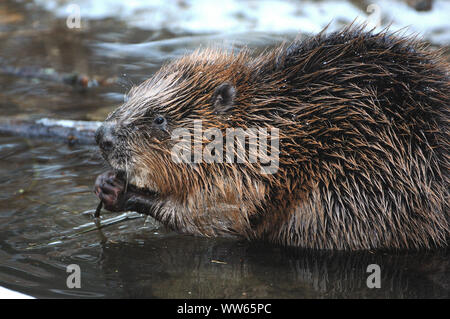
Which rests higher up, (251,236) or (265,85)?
(265,85)

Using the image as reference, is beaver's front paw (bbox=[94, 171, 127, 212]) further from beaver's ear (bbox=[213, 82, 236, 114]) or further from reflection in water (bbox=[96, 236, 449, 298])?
beaver's ear (bbox=[213, 82, 236, 114])

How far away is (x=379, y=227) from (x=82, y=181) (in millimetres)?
2062

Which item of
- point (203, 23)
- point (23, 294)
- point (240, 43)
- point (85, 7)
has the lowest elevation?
point (23, 294)

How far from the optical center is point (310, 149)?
336cm

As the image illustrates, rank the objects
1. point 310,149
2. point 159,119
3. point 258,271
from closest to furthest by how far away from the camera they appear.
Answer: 1. point 258,271
2. point 310,149
3. point 159,119

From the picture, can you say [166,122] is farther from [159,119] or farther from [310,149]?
[310,149]

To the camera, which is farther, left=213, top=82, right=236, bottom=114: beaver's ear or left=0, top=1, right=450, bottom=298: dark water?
left=213, top=82, right=236, bottom=114: beaver's ear

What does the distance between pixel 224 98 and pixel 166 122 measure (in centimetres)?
34

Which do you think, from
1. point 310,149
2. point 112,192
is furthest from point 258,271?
point 112,192

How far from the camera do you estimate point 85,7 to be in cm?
888

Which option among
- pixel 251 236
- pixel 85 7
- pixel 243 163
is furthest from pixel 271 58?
pixel 85 7

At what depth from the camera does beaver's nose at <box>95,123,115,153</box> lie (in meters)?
3.41

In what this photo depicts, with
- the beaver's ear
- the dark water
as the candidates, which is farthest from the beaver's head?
the dark water

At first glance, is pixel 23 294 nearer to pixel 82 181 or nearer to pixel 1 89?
pixel 82 181
